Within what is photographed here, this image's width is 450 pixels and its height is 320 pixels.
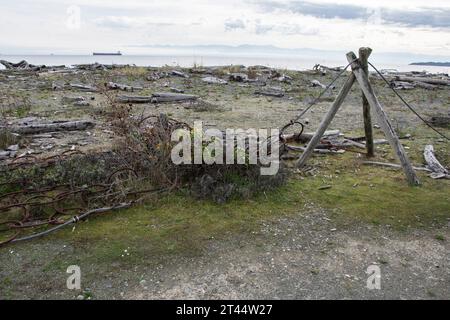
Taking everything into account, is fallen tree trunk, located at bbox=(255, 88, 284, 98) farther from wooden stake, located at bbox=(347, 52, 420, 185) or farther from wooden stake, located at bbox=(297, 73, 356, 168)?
wooden stake, located at bbox=(347, 52, 420, 185)

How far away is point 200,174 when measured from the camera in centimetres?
623

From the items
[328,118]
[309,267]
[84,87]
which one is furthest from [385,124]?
[84,87]

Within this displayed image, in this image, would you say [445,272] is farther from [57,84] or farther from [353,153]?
[57,84]

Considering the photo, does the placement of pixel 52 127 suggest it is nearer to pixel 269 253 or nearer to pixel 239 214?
pixel 239 214

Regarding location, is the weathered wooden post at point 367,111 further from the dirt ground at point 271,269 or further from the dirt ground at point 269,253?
the dirt ground at point 271,269

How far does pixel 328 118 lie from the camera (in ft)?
23.3

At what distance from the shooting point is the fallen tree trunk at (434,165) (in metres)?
6.92

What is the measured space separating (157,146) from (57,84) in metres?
13.1

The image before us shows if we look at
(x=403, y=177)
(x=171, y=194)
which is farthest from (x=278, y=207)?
(x=403, y=177)

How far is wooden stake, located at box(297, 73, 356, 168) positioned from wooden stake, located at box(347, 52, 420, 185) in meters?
0.22

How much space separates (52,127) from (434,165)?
8.30 m

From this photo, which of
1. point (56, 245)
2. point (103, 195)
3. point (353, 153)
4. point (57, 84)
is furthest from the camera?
point (57, 84)

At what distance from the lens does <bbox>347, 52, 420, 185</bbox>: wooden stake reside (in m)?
6.45

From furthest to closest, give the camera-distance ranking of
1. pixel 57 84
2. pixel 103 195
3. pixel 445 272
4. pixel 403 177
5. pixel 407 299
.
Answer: pixel 57 84 < pixel 403 177 < pixel 103 195 < pixel 445 272 < pixel 407 299
